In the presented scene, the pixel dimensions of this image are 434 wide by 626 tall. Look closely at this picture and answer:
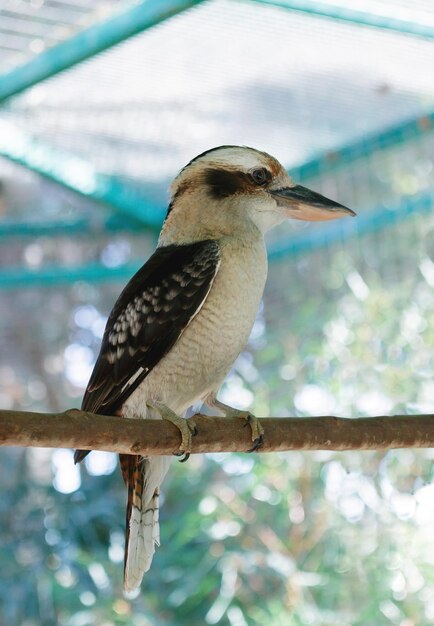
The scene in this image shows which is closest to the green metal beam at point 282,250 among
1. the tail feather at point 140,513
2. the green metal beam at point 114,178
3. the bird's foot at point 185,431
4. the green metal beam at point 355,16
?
the green metal beam at point 114,178

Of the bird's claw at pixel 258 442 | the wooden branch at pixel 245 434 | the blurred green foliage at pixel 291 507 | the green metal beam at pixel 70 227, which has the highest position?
the wooden branch at pixel 245 434

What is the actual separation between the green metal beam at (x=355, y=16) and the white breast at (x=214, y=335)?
0.59m

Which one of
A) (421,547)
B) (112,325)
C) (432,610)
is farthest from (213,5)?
(432,610)

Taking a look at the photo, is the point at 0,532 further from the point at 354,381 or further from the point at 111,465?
the point at 354,381

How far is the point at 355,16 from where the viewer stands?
1773 millimetres

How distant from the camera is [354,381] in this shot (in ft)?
7.91

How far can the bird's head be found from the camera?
4.67ft

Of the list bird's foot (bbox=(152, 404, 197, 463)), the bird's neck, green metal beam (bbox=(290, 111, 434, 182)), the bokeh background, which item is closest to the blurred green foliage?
the bokeh background

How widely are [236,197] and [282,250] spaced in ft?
3.50

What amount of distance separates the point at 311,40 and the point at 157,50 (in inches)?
12.6

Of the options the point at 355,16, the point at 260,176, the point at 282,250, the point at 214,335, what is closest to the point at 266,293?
the point at 282,250

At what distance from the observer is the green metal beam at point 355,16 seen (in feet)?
5.69

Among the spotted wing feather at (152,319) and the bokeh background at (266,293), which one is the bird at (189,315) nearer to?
the spotted wing feather at (152,319)

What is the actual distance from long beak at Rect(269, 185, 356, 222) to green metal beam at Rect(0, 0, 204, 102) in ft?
1.47
